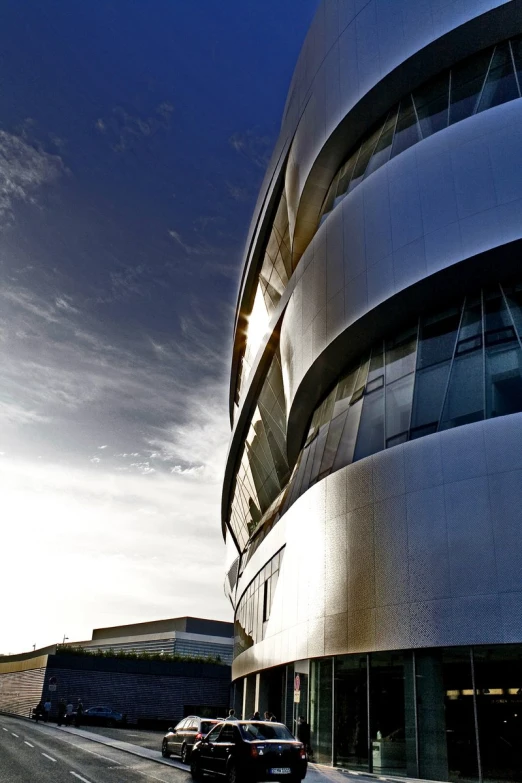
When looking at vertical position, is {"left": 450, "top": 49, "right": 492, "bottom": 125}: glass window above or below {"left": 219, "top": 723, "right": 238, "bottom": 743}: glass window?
above

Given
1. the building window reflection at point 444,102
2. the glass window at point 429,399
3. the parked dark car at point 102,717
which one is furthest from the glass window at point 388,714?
the parked dark car at point 102,717

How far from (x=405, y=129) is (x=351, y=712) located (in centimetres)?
1750

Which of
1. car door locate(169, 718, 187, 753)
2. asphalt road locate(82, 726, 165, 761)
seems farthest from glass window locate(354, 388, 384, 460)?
asphalt road locate(82, 726, 165, 761)

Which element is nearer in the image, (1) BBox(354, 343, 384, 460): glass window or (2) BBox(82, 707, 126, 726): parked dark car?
(1) BBox(354, 343, 384, 460): glass window

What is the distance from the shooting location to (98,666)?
5497cm

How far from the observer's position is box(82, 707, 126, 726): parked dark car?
47.6 m

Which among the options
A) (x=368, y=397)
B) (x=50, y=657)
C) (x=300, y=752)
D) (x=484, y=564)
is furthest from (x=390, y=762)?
(x=50, y=657)

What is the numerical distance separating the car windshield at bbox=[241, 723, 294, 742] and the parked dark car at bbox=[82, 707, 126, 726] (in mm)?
37392

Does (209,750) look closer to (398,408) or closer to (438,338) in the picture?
(398,408)

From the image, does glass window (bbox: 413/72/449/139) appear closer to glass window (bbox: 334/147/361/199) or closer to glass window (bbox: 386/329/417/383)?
glass window (bbox: 334/147/361/199)

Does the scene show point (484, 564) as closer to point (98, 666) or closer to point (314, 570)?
point (314, 570)

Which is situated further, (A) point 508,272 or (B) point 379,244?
(B) point 379,244

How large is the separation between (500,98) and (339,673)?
1684 centimetres

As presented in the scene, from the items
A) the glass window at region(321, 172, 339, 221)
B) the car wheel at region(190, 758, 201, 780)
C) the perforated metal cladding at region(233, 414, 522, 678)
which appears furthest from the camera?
the glass window at region(321, 172, 339, 221)
